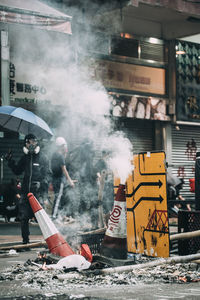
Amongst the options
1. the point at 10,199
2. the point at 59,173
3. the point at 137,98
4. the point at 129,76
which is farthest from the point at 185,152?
the point at 59,173

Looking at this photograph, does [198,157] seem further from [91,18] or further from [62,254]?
[91,18]

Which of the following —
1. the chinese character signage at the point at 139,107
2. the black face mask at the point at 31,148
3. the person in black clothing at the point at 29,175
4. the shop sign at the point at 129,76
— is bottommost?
the person in black clothing at the point at 29,175

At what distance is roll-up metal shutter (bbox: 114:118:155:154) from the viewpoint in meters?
16.3

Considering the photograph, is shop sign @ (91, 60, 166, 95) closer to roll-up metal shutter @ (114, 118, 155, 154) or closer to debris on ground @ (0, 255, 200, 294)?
roll-up metal shutter @ (114, 118, 155, 154)

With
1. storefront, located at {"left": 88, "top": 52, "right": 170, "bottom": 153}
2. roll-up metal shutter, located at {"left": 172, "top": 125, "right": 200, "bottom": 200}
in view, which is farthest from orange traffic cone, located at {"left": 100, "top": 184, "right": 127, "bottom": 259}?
roll-up metal shutter, located at {"left": 172, "top": 125, "right": 200, "bottom": 200}

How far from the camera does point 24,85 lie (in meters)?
13.4

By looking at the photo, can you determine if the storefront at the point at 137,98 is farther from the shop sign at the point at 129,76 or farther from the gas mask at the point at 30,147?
the gas mask at the point at 30,147

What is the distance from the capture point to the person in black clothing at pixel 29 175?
775 centimetres

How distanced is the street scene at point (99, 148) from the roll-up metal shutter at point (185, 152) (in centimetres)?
5

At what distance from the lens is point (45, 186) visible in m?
8.23

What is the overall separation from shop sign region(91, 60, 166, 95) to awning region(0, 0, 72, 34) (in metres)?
4.12

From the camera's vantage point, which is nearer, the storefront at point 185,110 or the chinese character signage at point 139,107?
the chinese character signage at point 139,107

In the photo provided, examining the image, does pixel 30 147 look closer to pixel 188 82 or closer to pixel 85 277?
pixel 85 277

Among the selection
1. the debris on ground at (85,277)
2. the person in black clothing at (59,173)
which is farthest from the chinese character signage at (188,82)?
the debris on ground at (85,277)
